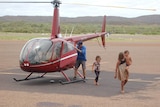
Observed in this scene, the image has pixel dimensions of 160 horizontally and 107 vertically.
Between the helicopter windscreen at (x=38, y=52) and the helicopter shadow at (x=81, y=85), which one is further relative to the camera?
the helicopter windscreen at (x=38, y=52)

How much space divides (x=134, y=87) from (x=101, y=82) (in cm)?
180

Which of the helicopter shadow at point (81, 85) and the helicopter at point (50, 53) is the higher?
the helicopter at point (50, 53)

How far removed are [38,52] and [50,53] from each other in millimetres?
518

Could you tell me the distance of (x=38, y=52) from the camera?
16078 millimetres

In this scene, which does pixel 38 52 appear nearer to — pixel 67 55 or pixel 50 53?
pixel 50 53

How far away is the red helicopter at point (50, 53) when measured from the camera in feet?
52.5

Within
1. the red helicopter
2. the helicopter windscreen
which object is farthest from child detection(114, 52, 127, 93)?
the helicopter windscreen

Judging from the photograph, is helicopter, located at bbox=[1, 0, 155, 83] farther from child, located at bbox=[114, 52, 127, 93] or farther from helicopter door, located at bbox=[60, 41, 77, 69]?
child, located at bbox=[114, 52, 127, 93]

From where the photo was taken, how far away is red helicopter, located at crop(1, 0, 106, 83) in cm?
1600

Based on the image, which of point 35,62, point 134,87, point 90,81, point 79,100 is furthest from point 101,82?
point 79,100

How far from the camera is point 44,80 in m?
17.5

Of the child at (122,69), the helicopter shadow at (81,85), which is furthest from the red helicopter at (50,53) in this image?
the child at (122,69)

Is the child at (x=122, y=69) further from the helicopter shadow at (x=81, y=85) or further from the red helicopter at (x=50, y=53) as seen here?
the red helicopter at (x=50, y=53)

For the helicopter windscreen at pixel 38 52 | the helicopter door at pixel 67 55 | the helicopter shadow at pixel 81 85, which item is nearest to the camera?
the helicopter shadow at pixel 81 85
